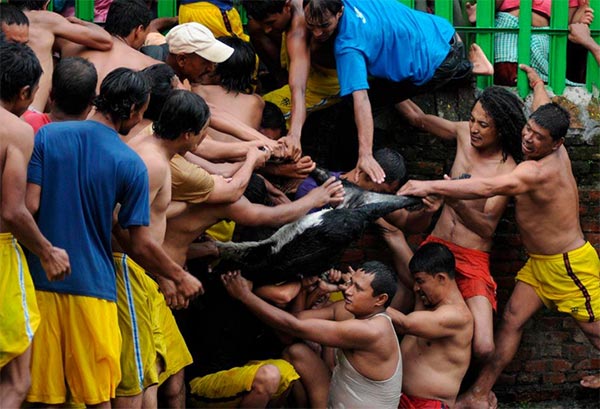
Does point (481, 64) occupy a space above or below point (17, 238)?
below

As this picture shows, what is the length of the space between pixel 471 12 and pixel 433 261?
1.91 m

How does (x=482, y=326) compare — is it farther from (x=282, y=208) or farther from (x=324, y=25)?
(x=324, y=25)

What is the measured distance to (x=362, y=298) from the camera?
24.8 feet

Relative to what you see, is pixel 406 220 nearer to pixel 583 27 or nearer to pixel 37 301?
pixel 583 27

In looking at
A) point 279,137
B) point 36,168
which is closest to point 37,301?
point 36,168

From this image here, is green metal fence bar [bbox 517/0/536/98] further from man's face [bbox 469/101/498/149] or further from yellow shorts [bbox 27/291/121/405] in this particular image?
yellow shorts [bbox 27/291/121/405]

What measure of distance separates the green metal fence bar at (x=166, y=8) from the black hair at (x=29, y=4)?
1180 mm

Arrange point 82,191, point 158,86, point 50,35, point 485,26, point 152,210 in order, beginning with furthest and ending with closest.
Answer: point 485,26 < point 50,35 < point 158,86 < point 152,210 < point 82,191

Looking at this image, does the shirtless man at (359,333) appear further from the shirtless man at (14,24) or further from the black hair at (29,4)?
the black hair at (29,4)

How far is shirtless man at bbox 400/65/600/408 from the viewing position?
26.5 feet

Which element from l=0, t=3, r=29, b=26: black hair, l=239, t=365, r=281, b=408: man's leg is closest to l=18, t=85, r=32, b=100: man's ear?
l=0, t=3, r=29, b=26: black hair

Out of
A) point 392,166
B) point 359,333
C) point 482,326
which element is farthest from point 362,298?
point 482,326

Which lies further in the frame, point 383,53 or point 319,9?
point 383,53

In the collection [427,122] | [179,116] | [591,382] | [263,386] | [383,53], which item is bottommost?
[591,382]
